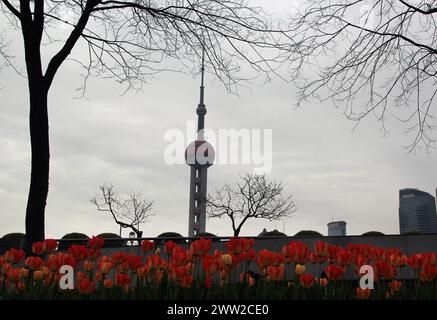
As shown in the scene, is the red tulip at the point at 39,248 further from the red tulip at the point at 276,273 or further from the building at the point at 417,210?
the building at the point at 417,210

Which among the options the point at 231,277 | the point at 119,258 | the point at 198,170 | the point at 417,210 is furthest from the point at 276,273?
the point at 417,210

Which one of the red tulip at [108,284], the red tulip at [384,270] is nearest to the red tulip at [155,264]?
the red tulip at [108,284]

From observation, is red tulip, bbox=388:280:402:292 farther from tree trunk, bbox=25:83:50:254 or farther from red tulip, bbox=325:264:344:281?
tree trunk, bbox=25:83:50:254

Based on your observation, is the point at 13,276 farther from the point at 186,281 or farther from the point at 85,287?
the point at 186,281

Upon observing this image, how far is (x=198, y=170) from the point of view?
124000mm

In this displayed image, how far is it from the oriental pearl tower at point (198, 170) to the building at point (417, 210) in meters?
54.9

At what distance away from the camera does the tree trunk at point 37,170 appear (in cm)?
761

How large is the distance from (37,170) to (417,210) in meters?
151

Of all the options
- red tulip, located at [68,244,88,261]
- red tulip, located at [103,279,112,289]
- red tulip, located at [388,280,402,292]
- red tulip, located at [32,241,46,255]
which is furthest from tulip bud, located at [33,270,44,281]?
red tulip, located at [388,280,402,292]

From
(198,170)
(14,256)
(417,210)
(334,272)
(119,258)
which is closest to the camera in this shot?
(334,272)

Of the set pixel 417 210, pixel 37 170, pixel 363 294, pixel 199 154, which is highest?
pixel 199 154

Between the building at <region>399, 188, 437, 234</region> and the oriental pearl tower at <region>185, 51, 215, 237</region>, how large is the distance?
54.9 metres
